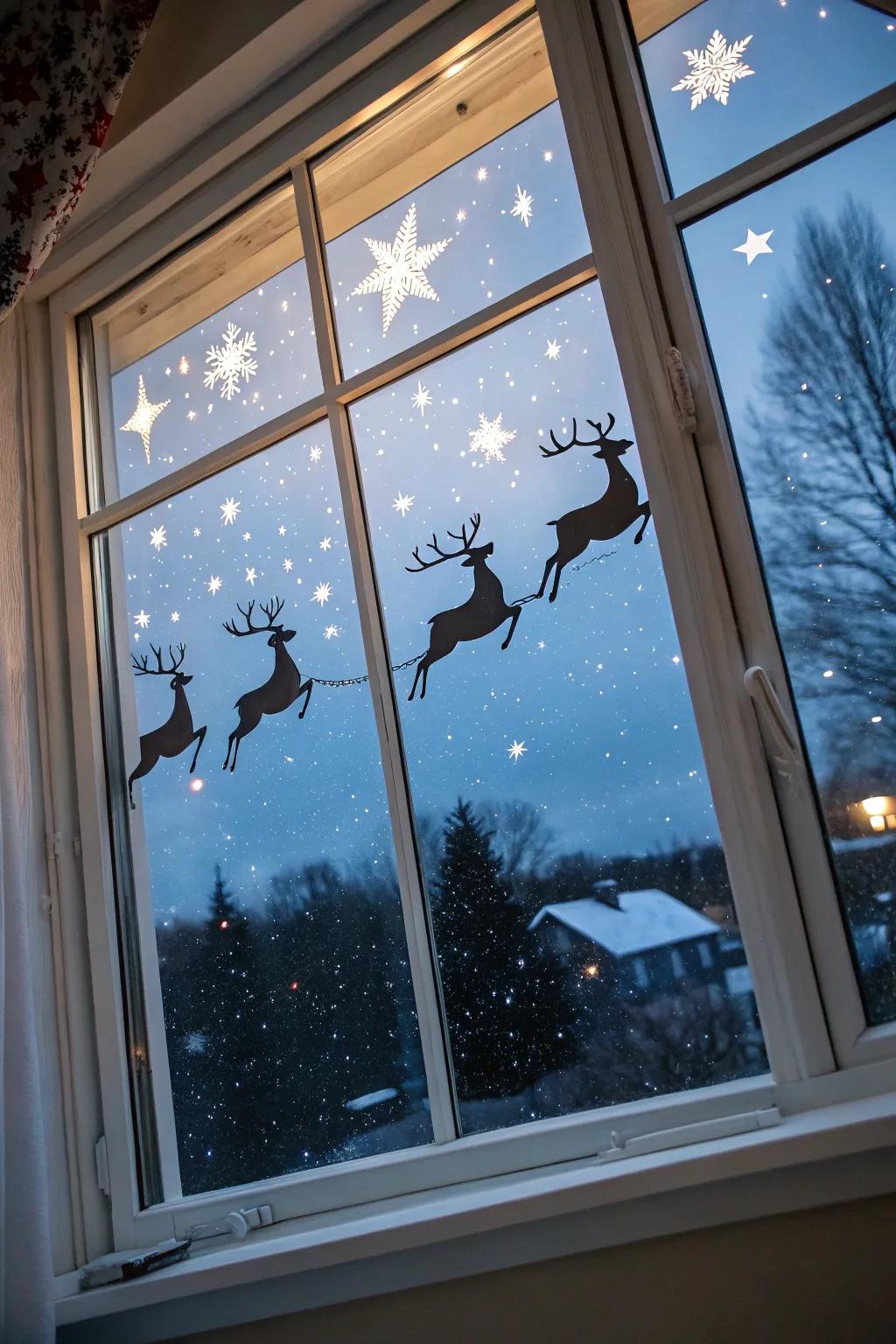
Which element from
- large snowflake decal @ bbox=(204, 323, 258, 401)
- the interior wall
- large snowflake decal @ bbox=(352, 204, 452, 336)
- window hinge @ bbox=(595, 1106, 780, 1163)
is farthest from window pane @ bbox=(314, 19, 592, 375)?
the interior wall

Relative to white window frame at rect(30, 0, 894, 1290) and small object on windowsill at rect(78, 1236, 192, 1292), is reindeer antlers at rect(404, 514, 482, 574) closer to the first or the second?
white window frame at rect(30, 0, 894, 1290)

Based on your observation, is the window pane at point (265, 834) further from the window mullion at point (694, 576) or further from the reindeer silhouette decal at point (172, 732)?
the window mullion at point (694, 576)

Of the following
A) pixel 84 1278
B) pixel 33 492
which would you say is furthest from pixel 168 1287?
pixel 33 492

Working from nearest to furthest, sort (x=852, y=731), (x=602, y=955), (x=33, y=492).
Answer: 1. (x=852, y=731)
2. (x=602, y=955)
3. (x=33, y=492)

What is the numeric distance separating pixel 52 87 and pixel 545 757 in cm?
143

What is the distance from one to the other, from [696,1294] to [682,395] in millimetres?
1120

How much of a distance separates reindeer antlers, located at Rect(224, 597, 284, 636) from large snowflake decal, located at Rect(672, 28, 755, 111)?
1.00 m

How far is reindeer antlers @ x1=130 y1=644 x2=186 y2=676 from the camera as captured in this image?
197cm

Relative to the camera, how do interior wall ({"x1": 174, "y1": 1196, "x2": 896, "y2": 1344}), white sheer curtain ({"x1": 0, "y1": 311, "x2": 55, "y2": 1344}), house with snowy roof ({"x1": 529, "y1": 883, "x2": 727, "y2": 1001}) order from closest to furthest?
interior wall ({"x1": 174, "y1": 1196, "x2": 896, "y2": 1344}) < house with snowy roof ({"x1": 529, "y1": 883, "x2": 727, "y2": 1001}) < white sheer curtain ({"x1": 0, "y1": 311, "x2": 55, "y2": 1344})

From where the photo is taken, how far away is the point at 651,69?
1.62 m

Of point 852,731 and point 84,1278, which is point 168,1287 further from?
point 852,731

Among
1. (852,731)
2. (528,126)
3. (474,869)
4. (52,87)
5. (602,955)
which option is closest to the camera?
(852,731)

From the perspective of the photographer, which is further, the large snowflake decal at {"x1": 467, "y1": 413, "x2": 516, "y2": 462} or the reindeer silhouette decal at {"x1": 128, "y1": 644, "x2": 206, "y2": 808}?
the reindeer silhouette decal at {"x1": 128, "y1": 644, "x2": 206, "y2": 808}

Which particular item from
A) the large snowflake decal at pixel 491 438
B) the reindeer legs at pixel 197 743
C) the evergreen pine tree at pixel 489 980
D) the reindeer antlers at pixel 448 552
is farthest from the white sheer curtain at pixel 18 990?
the large snowflake decal at pixel 491 438
